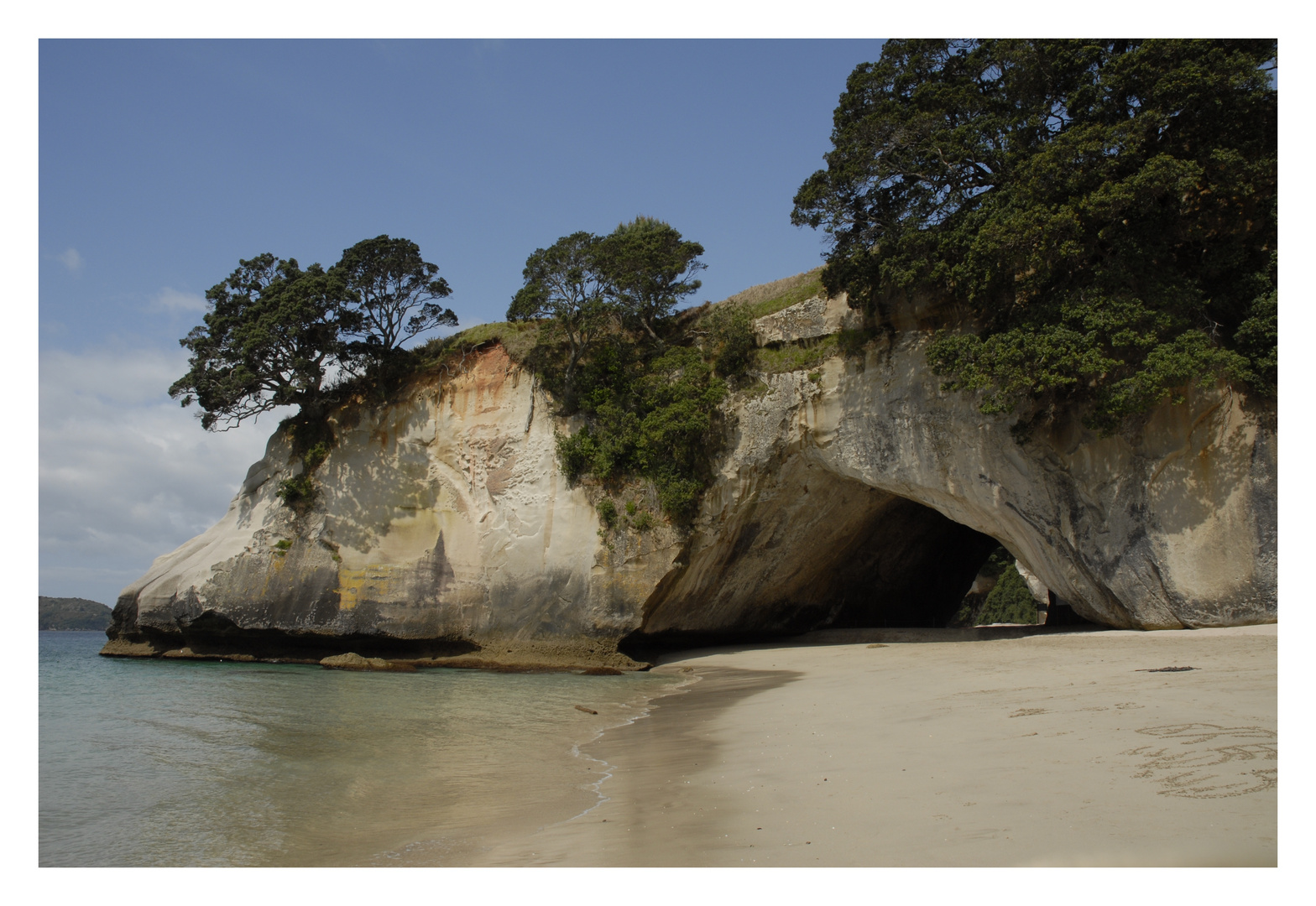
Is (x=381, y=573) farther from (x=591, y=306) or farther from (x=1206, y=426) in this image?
(x=1206, y=426)

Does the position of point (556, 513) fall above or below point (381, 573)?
above

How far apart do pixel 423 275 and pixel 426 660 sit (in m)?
11.4

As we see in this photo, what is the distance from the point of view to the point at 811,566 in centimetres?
2259

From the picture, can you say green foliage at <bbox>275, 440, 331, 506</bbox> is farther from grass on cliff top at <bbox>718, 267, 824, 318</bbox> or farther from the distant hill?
the distant hill

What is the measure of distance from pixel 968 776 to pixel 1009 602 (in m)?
51.8

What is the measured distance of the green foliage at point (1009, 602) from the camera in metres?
50.1

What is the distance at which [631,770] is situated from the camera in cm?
695

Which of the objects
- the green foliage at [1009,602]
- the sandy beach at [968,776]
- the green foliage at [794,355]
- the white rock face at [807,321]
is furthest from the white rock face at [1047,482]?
the green foliage at [1009,602]

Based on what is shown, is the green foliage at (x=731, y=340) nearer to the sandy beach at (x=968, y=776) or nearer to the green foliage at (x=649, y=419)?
the green foliage at (x=649, y=419)

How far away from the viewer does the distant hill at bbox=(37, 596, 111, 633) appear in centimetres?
9144

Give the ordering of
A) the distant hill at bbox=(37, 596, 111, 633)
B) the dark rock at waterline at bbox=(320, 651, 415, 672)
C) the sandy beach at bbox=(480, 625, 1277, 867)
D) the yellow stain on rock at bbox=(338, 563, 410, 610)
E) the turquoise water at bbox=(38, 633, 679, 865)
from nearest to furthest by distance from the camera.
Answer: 1. the sandy beach at bbox=(480, 625, 1277, 867)
2. the turquoise water at bbox=(38, 633, 679, 865)
3. the dark rock at waterline at bbox=(320, 651, 415, 672)
4. the yellow stain on rock at bbox=(338, 563, 410, 610)
5. the distant hill at bbox=(37, 596, 111, 633)

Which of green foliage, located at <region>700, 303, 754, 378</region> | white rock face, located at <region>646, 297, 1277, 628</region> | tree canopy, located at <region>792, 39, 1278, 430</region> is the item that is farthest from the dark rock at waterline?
tree canopy, located at <region>792, 39, 1278, 430</region>

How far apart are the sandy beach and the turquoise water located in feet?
2.40

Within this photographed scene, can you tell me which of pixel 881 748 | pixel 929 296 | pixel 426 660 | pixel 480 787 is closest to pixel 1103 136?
pixel 929 296
